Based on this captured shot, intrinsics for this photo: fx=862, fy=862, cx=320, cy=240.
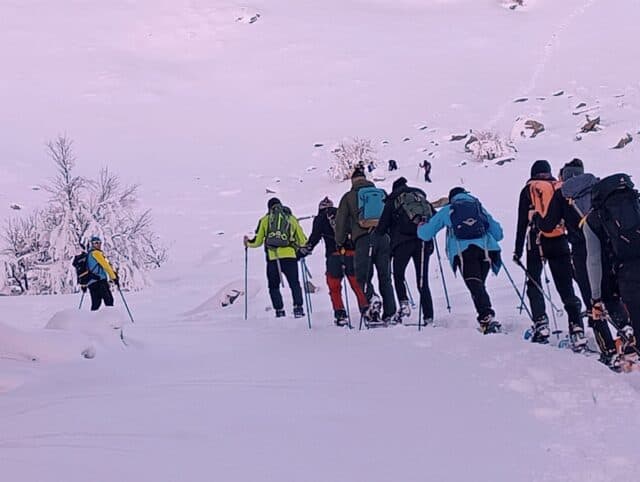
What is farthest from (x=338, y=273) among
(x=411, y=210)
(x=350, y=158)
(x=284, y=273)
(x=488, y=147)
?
(x=350, y=158)

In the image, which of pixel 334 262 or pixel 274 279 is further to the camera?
pixel 274 279

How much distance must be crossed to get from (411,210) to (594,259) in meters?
3.05

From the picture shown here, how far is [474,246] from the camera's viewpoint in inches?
324

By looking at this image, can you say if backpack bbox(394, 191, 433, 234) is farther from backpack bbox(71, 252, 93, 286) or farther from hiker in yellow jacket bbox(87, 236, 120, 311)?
backpack bbox(71, 252, 93, 286)

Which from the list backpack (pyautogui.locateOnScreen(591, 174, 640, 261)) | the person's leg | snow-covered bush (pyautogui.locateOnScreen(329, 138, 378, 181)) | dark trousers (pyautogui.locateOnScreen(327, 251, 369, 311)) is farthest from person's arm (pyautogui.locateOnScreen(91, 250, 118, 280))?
snow-covered bush (pyautogui.locateOnScreen(329, 138, 378, 181))

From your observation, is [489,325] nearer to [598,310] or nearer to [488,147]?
[598,310]

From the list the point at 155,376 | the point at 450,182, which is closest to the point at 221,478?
the point at 155,376

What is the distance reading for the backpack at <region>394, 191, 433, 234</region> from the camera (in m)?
9.09

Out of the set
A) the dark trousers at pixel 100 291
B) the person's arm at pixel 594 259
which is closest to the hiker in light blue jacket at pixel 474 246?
the person's arm at pixel 594 259

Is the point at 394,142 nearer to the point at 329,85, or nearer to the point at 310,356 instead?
the point at 329,85

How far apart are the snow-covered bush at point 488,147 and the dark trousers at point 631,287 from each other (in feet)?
78.2

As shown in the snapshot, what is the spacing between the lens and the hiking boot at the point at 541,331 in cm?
752

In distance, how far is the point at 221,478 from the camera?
166 inches

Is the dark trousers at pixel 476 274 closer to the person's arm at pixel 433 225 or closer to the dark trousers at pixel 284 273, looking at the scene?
the person's arm at pixel 433 225
